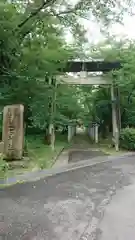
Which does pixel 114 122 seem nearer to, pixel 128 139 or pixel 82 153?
pixel 128 139

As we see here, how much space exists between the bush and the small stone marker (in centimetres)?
681

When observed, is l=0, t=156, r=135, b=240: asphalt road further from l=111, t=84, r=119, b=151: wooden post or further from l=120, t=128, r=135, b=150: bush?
l=111, t=84, r=119, b=151: wooden post

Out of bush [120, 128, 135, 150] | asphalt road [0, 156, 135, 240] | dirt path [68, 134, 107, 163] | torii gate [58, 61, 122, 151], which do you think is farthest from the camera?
torii gate [58, 61, 122, 151]

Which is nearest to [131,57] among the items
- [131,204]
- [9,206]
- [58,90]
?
[58,90]

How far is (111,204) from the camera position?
441 cm

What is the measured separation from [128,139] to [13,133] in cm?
704

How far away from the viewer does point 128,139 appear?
1277 cm

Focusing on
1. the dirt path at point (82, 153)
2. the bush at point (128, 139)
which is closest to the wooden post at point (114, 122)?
the bush at point (128, 139)

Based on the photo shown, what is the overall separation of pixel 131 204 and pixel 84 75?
35.2 ft

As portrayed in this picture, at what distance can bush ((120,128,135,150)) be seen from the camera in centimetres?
1261

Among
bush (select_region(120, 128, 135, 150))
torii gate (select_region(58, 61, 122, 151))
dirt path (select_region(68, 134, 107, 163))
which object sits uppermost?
torii gate (select_region(58, 61, 122, 151))

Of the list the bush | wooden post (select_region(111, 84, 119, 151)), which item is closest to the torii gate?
wooden post (select_region(111, 84, 119, 151))

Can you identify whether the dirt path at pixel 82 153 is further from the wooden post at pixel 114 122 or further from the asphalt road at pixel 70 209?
the asphalt road at pixel 70 209

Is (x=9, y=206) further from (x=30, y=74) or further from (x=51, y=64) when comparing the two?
(x=51, y=64)
